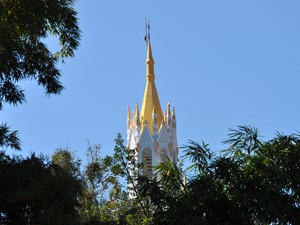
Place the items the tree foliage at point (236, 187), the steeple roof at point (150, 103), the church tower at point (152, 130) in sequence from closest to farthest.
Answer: the tree foliage at point (236, 187)
the church tower at point (152, 130)
the steeple roof at point (150, 103)

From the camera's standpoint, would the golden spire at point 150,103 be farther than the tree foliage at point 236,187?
Yes

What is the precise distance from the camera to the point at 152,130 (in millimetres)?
35188

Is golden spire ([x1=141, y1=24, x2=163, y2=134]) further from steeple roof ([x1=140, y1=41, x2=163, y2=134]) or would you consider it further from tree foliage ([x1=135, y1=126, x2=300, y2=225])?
tree foliage ([x1=135, y1=126, x2=300, y2=225])

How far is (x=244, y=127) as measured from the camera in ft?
22.4

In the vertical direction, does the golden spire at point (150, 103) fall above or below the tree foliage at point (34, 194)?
above

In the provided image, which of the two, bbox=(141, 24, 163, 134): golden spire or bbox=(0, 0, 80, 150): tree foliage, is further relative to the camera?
bbox=(141, 24, 163, 134): golden spire

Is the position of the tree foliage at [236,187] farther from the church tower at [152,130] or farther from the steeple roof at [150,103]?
the steeple roof at [150,103]

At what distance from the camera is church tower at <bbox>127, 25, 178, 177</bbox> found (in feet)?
113

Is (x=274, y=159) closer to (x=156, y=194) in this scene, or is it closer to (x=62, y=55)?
A: (x=156, y=194)

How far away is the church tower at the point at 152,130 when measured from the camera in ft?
113

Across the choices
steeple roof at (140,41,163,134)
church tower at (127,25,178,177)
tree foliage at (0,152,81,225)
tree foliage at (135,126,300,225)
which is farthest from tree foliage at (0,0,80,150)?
steeple roof at (140,41,163,134)

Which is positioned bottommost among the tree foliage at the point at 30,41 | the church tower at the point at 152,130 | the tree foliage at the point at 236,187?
the tree foliage at the point at 236,187

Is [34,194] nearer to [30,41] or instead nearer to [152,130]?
[30,41]

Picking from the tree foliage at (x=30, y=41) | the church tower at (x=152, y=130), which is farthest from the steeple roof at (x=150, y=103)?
the tree foliage at (x=30, y=41)
